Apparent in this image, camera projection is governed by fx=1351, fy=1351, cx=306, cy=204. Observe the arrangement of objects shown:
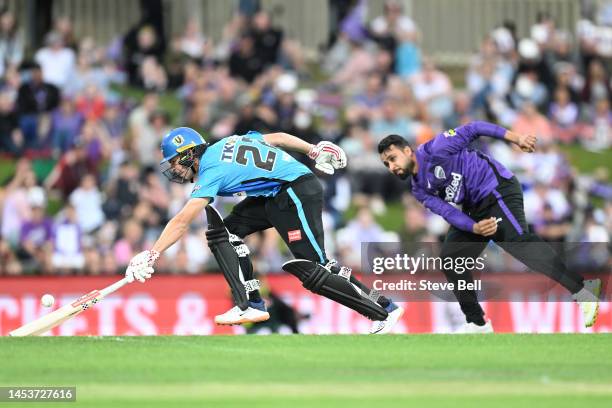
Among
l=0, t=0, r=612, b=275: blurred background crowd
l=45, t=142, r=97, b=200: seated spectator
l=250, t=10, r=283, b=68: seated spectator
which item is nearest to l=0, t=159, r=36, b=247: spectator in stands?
l=0, t=0, r=612, b=275: blurred background crowd

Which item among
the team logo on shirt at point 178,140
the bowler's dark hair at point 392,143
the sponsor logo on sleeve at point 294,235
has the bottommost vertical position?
the sponsor logo on sleeve at point 294,235

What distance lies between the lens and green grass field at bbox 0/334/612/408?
30.4 ft

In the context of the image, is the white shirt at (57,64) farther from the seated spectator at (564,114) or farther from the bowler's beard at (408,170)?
the bowler's beard at (408,170)

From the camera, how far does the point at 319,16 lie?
26.0 m

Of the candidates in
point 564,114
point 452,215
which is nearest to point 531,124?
point 564,114

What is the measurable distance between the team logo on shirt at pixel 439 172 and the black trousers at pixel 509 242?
531 millimetres

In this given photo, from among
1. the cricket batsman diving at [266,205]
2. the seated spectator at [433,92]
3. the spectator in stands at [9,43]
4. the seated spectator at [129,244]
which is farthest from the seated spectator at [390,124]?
the cricket batsman diving at [266,205]

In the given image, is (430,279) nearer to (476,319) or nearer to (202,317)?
(476,319)

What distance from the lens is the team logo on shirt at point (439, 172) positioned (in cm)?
1281

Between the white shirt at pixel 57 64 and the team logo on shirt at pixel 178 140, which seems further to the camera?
the white shirt at pixel 57 64

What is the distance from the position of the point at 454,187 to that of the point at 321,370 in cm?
305

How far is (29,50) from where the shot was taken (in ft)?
81.6

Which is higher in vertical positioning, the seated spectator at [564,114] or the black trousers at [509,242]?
the seated spectator at [564,114]

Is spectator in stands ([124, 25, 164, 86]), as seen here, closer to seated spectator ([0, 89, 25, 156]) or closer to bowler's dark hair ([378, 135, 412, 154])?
seated spectator ([0, 89, 25, 156])
